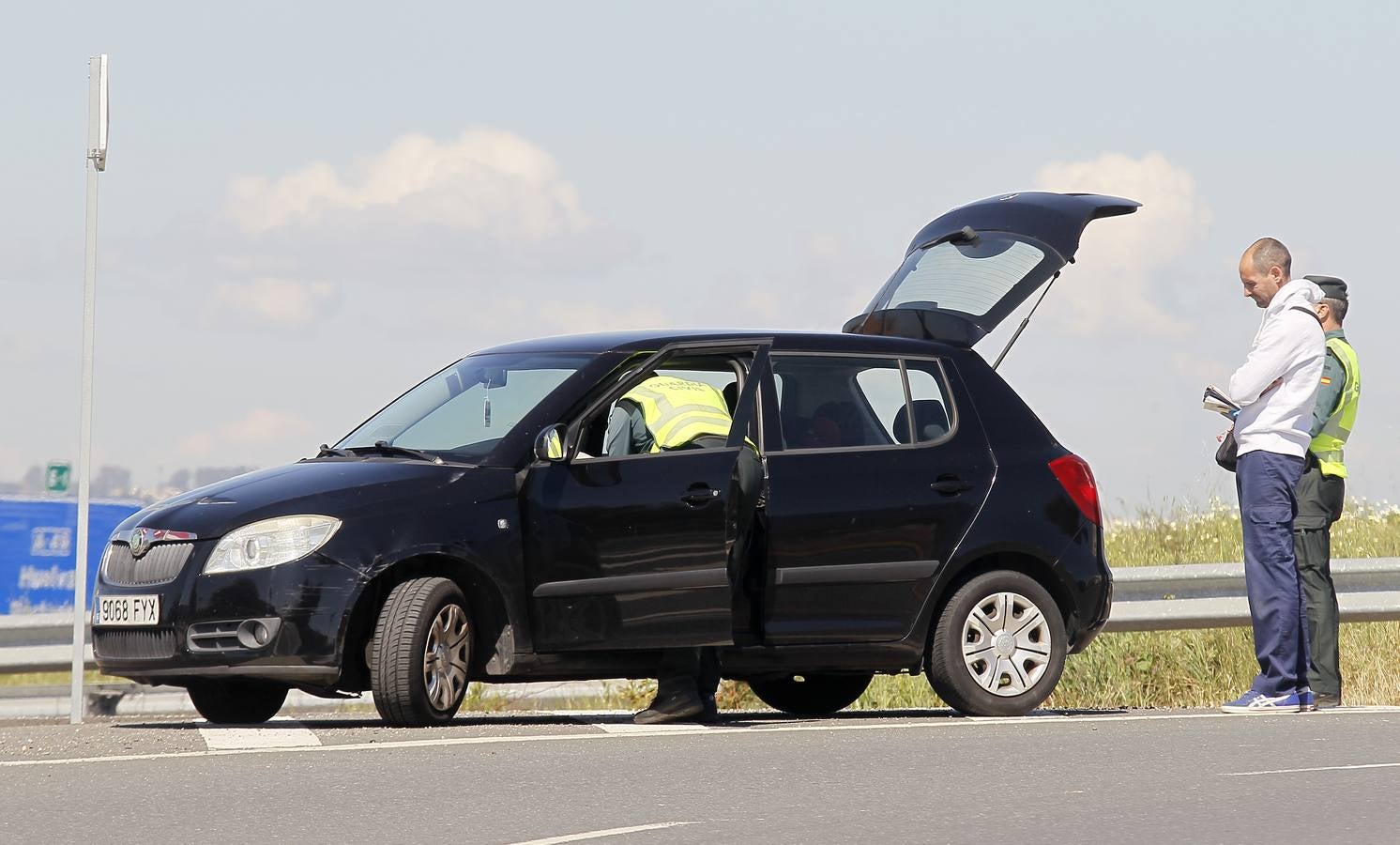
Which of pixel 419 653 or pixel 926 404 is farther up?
pixel 926 404

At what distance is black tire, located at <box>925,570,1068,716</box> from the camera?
9844mm

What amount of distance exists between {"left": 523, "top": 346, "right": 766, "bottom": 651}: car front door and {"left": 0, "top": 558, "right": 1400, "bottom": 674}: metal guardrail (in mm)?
3820

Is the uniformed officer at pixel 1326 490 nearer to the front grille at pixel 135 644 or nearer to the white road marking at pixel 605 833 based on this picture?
the white road marking at pixel 605 833

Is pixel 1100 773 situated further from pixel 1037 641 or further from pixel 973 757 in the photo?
pixel 1037 641

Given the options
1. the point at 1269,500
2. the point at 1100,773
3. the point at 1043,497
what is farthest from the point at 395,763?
the point at 1269,500

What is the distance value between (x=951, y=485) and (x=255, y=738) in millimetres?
3509

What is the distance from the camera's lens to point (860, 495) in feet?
31.6


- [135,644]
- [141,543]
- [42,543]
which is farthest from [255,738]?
[42,543]

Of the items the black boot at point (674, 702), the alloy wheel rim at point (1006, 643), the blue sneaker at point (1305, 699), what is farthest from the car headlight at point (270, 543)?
the blue sneaker at point (1305, 699)

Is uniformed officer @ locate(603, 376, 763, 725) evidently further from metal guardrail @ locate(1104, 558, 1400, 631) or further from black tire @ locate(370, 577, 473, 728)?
metal guardrail @ locate(1104, 558, 1400, 631)

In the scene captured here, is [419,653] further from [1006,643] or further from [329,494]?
[1006,643]

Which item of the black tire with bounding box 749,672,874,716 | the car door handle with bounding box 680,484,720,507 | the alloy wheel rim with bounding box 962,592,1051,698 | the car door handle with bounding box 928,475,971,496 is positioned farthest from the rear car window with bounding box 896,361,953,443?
the black tire with bounding box 749,672,874,716

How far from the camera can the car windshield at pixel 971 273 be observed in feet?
34.8

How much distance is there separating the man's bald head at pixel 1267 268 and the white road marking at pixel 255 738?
5.15m
